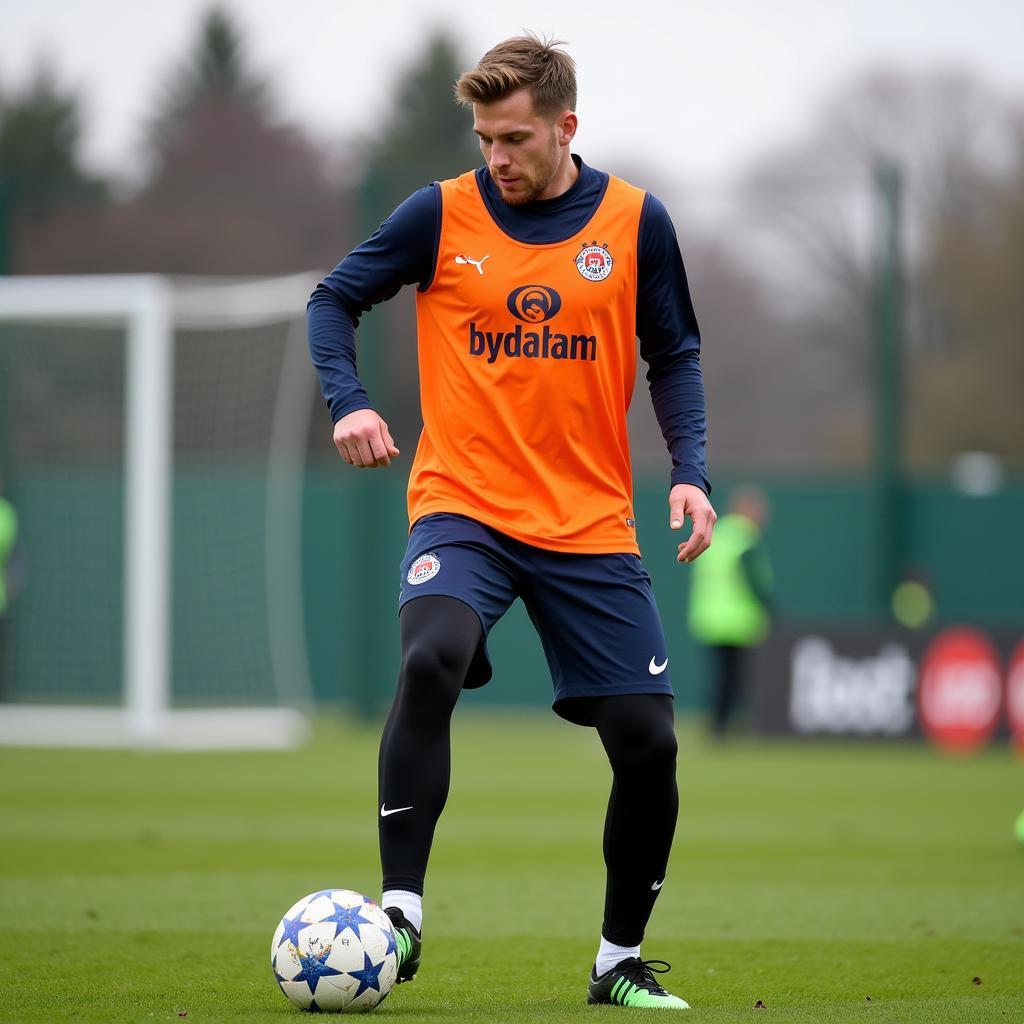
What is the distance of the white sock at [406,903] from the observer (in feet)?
14.5

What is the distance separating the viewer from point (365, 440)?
14.5 ft

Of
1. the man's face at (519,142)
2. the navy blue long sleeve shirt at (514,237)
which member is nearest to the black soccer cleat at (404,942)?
the navy blue long sleeve shirt at (514,237)

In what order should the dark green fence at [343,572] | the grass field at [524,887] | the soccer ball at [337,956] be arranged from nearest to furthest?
1. the soccer ball at [337,956]
2. the grass field at [524,887]
3. the dark green fence at [343,572]

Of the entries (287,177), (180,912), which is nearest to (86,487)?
(180,912)

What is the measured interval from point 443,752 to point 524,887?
325 centimetres

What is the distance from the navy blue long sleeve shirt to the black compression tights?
2.00 ft

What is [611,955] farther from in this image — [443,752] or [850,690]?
[850,690]

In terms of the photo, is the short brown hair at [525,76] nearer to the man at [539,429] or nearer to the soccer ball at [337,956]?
the man at [539,429]

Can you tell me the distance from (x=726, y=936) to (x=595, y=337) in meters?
2.44

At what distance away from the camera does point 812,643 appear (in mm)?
16469

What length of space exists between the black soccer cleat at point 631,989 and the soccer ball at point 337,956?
635 mm

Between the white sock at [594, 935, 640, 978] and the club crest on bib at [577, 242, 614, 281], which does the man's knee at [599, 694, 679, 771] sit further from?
the club crest on bib at [577, 242, 614, 281]

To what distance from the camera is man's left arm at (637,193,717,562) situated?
15.7 ft

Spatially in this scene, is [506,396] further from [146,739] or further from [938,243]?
[938,243]
